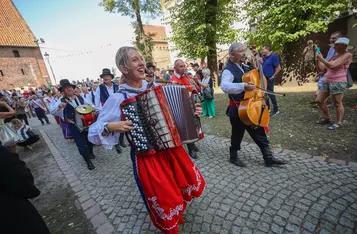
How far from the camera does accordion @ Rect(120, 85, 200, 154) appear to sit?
1.69m

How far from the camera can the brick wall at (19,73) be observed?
88.3 feet

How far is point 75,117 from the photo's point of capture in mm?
4480

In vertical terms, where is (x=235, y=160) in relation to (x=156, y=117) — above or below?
below

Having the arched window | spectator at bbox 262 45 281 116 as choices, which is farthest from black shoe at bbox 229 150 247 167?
the arched window

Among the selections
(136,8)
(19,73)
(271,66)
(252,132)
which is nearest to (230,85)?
(252,132)

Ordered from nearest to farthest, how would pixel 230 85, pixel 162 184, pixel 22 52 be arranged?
pixel 162 184 < pixel 230 85 < pixel 22 52

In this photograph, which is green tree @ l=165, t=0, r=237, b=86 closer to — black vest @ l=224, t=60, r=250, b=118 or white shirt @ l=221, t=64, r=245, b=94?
black vest @ l=224, t=60, r=250, b=118

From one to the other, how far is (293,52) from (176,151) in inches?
470

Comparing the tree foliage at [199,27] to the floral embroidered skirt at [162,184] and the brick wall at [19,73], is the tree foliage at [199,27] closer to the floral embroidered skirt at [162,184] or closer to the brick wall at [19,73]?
the floral embroidered skirt at [162,184]

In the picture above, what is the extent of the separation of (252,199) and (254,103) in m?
1.50

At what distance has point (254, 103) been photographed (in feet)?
9.85

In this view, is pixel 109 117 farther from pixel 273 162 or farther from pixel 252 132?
pixel 273 162

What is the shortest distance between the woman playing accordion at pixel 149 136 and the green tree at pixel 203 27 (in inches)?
413

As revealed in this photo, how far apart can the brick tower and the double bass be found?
118 ft
